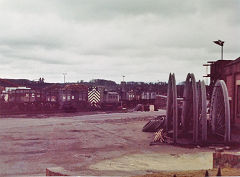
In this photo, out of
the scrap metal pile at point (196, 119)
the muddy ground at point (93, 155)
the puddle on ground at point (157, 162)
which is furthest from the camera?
the scrap metal pile at point (196, 119)

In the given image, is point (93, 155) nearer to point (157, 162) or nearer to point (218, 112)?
point (157, 162)

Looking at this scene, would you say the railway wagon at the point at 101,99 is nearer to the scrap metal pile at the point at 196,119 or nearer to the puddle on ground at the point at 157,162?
the scrap metal pile at the point at 196,119

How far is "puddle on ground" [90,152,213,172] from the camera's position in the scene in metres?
11.4

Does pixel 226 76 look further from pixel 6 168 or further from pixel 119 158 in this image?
pixel 6 168

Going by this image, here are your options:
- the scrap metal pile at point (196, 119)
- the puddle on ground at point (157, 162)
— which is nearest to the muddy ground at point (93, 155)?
the puddle on ground at point (157, 162)

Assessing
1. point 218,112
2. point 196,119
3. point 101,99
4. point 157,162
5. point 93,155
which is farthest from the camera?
point 101,99

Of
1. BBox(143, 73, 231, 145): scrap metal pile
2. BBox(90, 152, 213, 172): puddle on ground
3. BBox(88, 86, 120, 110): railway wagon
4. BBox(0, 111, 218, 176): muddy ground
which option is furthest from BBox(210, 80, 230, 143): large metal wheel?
BBox(88, 86, 120, 110): railway wagon

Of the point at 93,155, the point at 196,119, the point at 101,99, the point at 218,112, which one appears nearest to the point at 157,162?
the point at 93,155

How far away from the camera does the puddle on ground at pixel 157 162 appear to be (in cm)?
1143

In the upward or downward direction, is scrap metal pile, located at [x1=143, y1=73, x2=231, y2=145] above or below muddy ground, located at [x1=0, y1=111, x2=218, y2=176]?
above

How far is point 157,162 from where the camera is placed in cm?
1264

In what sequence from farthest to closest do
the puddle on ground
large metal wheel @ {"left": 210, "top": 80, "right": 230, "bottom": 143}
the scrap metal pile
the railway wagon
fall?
the railway wagon < large metal wheel @ {"left": 210, "top": 80, "right": 230, "bottom": 143} < the scrap metal pile < the puddle on ground

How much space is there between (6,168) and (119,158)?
4.26 metres

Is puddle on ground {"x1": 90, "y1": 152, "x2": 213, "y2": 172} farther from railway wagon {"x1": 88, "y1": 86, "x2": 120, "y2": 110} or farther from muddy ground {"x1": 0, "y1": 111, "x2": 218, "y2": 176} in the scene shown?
railway wagon {"x1": 88, "y1": 86, "x2": 120, "y2": 110}
